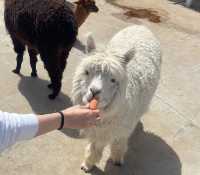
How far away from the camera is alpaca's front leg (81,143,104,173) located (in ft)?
13.1

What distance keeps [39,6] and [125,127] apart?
1.76 m

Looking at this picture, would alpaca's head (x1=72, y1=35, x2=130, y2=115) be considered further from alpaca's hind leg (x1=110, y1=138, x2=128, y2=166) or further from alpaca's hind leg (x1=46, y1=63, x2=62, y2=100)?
alpaca's hind leg (x1=46, y1=63, x2=62, y2=100)

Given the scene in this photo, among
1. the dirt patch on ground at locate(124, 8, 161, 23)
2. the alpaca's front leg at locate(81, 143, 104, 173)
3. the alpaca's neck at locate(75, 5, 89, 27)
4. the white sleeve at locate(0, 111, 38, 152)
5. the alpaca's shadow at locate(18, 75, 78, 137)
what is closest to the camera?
the white sleeve at locate(0, 111, 38, 152)

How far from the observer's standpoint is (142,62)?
4078 mm

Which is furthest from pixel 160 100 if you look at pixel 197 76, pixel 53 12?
pixel 53 12

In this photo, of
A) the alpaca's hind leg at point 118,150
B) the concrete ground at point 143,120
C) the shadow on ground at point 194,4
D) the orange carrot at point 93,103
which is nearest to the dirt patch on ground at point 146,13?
the concrete ground at point 143,120

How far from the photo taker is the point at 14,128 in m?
1.99

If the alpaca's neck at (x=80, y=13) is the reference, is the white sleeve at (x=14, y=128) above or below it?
above

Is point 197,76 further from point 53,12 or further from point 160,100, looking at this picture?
point 53,12

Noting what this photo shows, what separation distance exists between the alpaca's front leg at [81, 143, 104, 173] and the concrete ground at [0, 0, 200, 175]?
3.0 inches

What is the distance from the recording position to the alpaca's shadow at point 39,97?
496 centimetres

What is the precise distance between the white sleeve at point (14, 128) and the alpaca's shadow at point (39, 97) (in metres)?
2.78

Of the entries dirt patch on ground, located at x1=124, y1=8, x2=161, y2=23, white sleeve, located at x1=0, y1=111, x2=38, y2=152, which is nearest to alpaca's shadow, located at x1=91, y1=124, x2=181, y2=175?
white sleeve, located at x1=0, y1=111, x2=38, y2=152

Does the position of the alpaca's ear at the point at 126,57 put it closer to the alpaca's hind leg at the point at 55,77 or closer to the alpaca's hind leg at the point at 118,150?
the alpaca's hind leg at the point at 118,150
